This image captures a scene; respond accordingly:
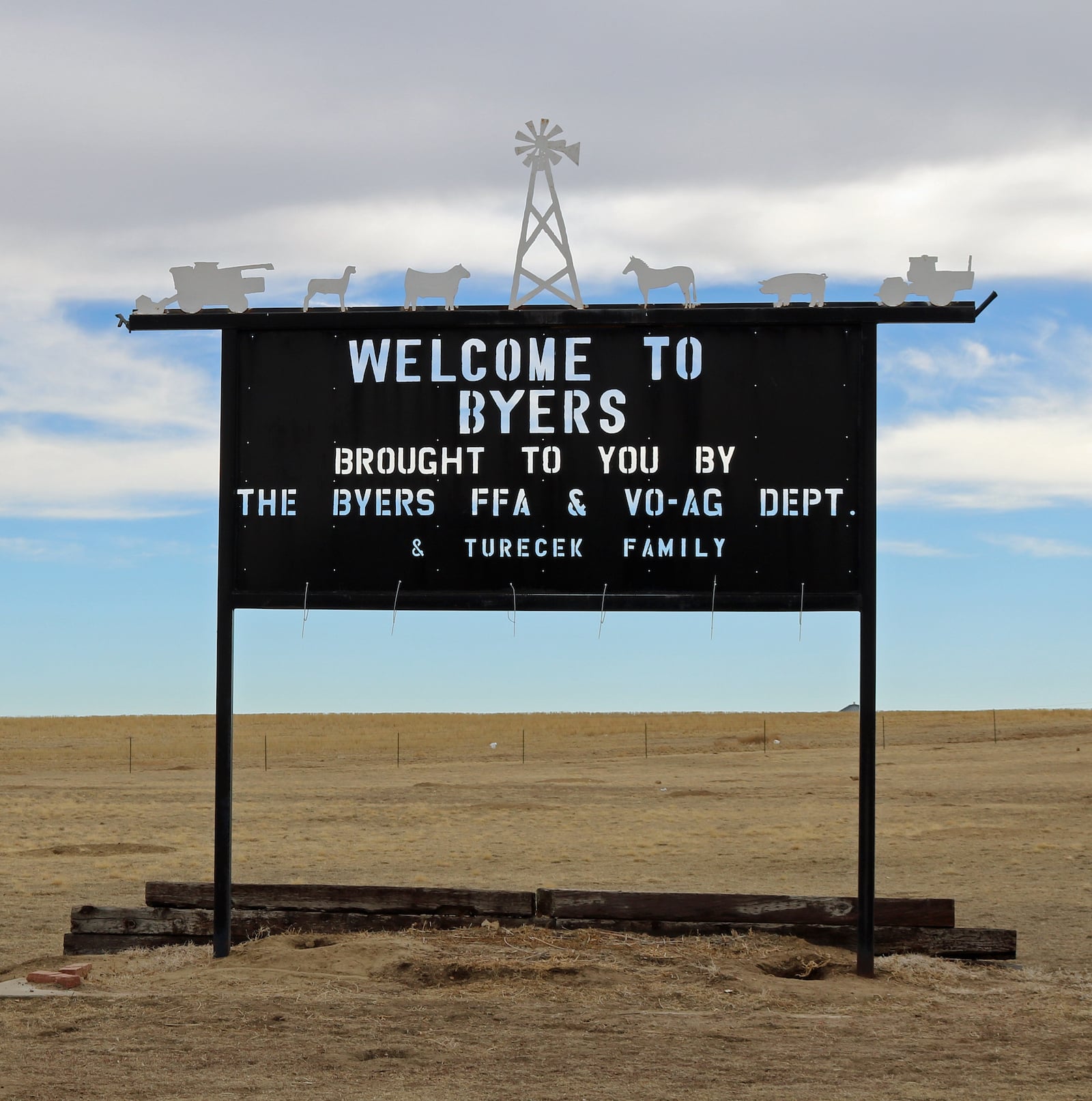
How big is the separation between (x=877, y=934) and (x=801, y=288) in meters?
5.28

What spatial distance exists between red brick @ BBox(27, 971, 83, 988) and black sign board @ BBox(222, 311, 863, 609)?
10.0 feet

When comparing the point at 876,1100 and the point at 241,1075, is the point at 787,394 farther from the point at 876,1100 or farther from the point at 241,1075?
the point at 241,1075

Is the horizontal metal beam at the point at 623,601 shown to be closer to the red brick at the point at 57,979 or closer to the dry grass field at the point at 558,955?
the dry grass field at the point at 558,955

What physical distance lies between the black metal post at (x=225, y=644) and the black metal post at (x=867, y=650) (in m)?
4.76

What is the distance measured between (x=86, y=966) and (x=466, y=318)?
5786 millimetres

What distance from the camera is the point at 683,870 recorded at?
20.4 metres

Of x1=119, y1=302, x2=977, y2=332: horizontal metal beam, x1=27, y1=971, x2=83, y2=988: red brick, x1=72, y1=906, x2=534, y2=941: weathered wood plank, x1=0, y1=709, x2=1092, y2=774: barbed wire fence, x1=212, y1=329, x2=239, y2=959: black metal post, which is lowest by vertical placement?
x1=0, y1=709, x2=1092, y2=774: barbed wire fence

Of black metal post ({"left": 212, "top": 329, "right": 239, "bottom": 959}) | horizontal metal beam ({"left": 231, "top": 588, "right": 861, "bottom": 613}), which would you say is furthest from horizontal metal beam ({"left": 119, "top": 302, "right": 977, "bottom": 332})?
horizontal metal beam ({"left": 231, "top": 588, "right": 861, "bottom": 613})

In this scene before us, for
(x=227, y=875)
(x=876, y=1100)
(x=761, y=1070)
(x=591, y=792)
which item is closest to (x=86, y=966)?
(x=227, y=875)

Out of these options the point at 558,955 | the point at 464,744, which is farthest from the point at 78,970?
the point at 464,744

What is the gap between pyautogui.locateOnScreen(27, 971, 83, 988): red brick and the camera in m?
9.97

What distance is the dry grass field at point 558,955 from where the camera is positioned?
7633 millimetres

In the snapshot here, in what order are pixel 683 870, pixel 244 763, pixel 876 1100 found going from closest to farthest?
pixel 876 1100
pixel 683 870
pixel 244 763

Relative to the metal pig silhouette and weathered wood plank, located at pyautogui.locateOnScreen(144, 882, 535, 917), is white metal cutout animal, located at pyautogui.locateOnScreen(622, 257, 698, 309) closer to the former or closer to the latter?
the metal pig silhouette
